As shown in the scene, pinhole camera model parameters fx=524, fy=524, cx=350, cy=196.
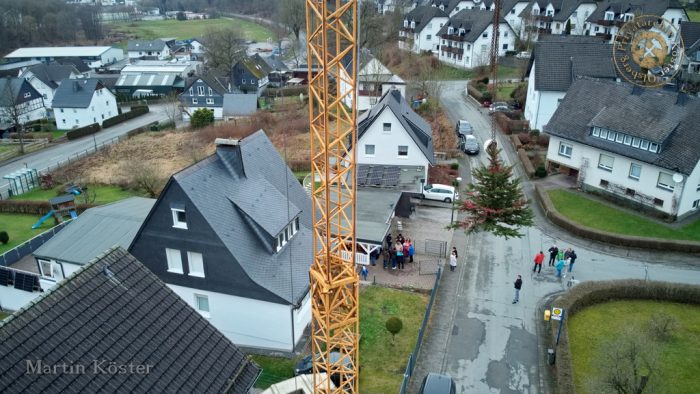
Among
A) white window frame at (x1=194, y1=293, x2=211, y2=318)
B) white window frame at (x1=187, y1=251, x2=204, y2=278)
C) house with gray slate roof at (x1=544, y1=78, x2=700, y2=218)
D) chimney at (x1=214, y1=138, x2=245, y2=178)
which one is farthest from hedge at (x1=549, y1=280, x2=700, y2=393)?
white window frame at (x1=187, y1=251, x2=204, y2=278)

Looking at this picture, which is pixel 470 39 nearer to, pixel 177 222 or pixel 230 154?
pixel 230 154

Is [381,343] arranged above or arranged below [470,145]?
below

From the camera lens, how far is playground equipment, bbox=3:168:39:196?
158 feet

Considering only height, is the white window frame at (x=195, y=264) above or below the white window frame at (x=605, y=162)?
below

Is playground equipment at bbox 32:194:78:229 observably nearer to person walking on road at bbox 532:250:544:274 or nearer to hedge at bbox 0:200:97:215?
hedge at bbox 0:200:97:215

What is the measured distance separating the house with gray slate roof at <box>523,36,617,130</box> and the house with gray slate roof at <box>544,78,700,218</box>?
8.41 meters

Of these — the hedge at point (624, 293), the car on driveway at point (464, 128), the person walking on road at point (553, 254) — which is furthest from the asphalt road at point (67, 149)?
the hedge at point (624, 293)

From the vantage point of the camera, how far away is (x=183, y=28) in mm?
179375

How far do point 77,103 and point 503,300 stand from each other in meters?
68.4

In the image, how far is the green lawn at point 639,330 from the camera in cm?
2070

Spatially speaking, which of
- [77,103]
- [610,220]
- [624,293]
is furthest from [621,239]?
[77,103]

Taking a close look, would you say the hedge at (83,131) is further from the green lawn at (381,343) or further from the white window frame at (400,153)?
the green lawn at (381,343)

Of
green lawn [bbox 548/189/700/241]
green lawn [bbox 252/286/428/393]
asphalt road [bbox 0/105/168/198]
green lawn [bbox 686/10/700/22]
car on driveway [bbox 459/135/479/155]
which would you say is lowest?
asphalt road [bbox 0/105/168/198]

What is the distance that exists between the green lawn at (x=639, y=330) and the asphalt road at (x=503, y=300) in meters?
1.66
